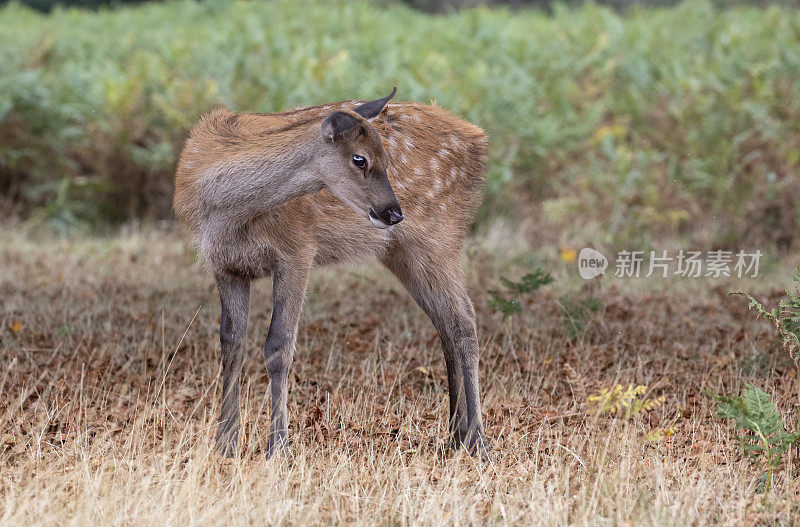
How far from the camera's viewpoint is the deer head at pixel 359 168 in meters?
4.48

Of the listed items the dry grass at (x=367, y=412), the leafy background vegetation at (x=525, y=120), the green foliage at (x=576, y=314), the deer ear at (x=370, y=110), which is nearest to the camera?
the dry grass at (x=367, y=412)

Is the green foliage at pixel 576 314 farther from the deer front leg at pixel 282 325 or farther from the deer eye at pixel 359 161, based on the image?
the deer eye at pixel 359 161

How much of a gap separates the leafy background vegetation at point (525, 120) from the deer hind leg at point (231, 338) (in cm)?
524

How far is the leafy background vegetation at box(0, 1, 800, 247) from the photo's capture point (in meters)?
10.1

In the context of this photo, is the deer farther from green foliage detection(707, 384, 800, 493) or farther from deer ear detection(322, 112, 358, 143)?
→ green foliage detection(707, 384, 800, 493)

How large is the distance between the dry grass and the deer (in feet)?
0.88

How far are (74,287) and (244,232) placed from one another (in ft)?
11.3

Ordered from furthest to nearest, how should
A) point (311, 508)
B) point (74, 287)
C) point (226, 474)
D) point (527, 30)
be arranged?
point (527, 30), point (74, 287), point (226, 474), point (311, 508)

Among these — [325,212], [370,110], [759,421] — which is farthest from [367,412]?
[759,421]

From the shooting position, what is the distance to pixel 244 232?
15.9ft

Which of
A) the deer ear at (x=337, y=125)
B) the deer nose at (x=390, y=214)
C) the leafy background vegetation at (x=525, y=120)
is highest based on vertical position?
the deer ear at (x=337, y=125)

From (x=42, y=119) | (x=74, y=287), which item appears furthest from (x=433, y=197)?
(x=42, y=119)

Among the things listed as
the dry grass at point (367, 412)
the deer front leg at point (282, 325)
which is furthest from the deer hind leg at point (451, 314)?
the deer front leg at point (282, 325)

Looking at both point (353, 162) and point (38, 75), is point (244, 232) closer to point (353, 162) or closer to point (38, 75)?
point (353, 162)
